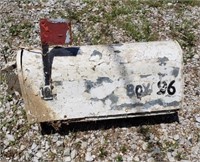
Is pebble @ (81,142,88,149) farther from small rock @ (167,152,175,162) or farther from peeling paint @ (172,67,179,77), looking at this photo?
peeling paint @ (172,67,179,77)

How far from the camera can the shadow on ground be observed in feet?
19.9

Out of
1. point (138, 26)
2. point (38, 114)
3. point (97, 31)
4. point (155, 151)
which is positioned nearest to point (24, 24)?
point (97, 31)

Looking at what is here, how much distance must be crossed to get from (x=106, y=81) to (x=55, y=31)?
94 centimetres

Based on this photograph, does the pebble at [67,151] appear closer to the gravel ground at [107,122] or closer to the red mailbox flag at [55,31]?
the gravel ground at [107,122]

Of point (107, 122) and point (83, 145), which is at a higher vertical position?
point (107, 122)

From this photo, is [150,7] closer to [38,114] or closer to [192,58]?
[192,58]

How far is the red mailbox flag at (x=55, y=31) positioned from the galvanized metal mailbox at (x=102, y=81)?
30 centimetres

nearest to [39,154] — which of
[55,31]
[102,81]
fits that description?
[102,81]

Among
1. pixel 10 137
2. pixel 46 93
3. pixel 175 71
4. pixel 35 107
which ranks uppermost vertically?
pixel 175 71

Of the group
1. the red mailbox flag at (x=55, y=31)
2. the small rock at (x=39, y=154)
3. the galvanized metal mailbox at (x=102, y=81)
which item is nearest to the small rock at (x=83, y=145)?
the galvanized metal mailbox at (x=102, y=81)

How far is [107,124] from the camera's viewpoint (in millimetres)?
6191

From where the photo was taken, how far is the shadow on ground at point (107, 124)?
6.08m

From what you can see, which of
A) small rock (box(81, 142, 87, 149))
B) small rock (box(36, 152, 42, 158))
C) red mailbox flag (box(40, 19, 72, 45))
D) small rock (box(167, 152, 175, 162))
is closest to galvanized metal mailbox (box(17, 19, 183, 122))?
red mailbox flag (box(40, 19, 72, 45))

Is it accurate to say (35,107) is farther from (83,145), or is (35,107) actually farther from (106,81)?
(106,81)
